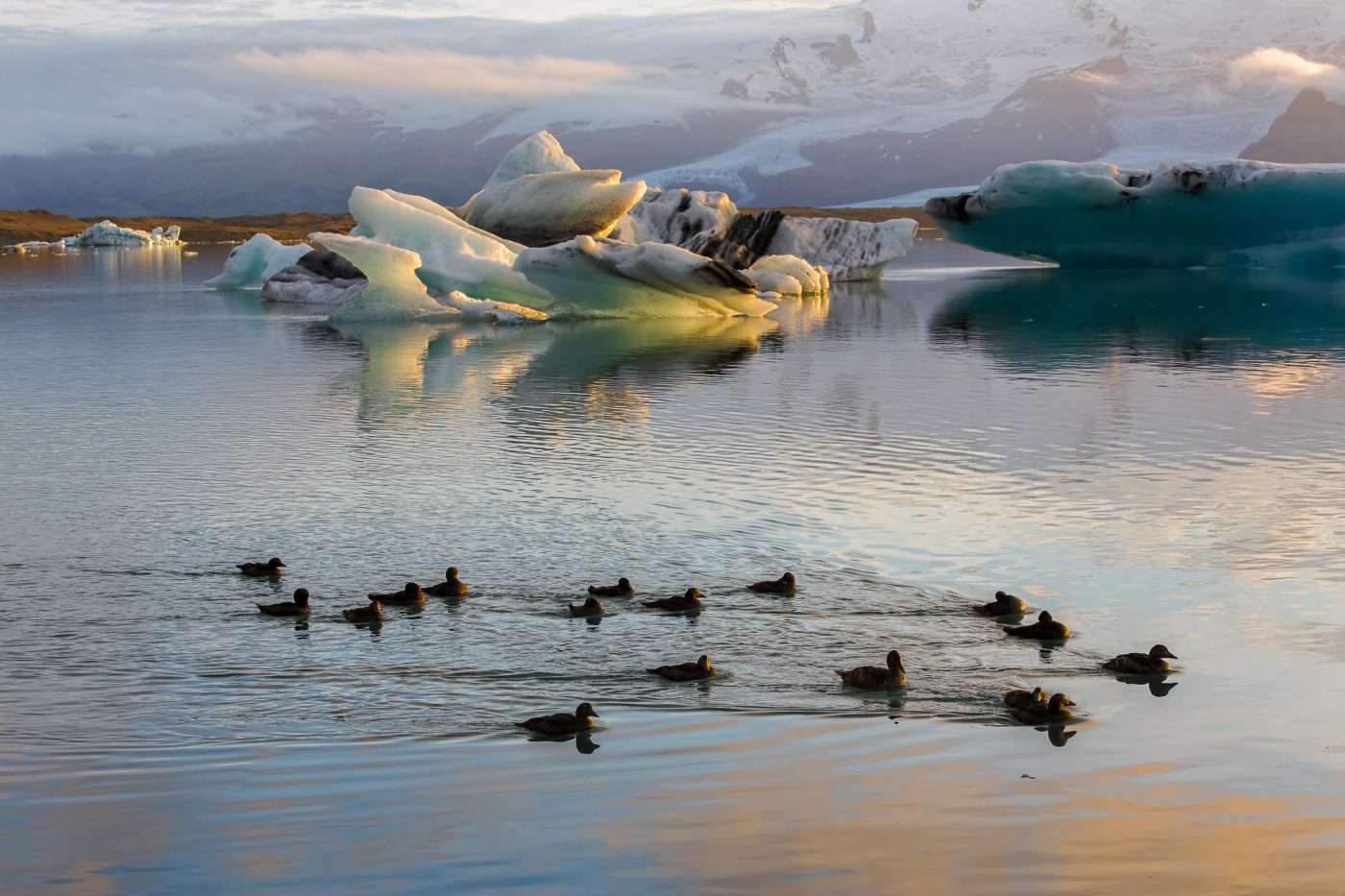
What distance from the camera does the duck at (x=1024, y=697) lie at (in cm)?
954

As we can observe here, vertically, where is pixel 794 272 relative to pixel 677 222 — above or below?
below

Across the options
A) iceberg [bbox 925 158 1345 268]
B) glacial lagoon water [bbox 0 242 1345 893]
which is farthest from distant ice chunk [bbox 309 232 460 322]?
iceberg [bbox 925 158 1345 268]

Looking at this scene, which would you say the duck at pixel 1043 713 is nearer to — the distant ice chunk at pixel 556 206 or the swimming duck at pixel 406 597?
the swimming duck at pixel 406 597

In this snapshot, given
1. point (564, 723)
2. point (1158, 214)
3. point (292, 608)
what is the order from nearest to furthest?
point (564, 723), point (292, 608), point (1158, 214)

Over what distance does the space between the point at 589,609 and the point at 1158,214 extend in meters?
43.9

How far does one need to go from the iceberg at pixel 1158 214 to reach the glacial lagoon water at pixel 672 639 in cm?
2484

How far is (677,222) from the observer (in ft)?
170

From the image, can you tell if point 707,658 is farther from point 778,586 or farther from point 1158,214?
point 1158,214

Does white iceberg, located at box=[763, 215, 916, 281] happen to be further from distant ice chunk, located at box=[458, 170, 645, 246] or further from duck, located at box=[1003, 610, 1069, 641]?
duck, located at box=[1003, 610, 1069, 641]

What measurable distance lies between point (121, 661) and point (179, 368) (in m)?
19.7

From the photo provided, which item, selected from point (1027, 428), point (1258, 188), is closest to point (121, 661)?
point (1027, 428)

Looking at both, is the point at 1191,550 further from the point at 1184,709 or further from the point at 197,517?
the point at 197,517

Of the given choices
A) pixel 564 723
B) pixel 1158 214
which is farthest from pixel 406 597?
pixel 1158 214

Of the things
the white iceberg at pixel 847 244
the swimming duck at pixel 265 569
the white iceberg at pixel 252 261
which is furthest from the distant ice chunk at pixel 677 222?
the swimming duck at pixel 265 569
